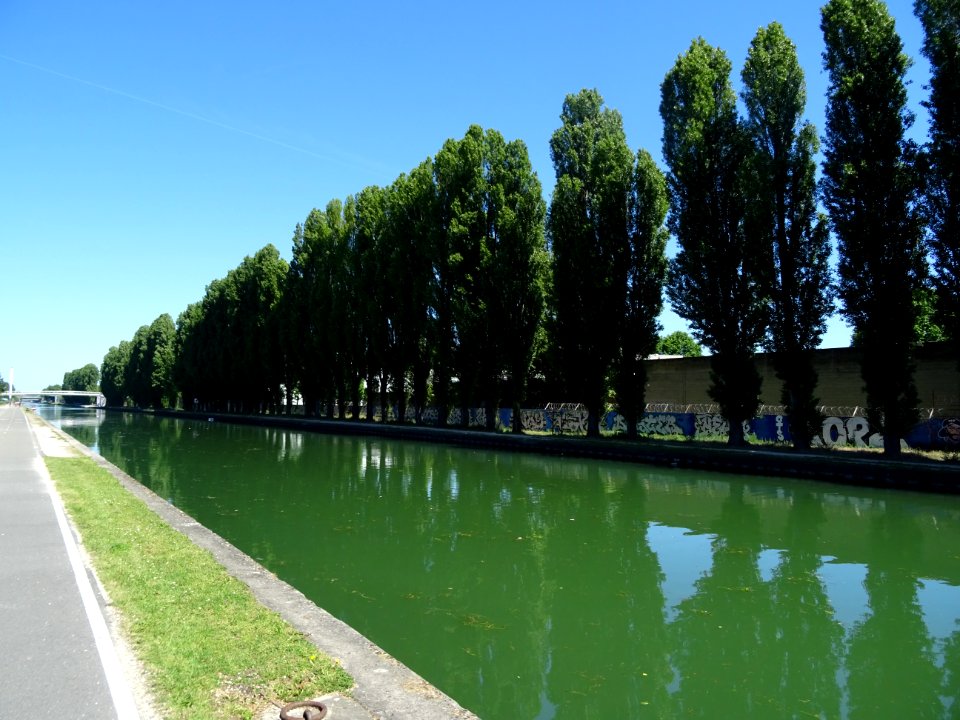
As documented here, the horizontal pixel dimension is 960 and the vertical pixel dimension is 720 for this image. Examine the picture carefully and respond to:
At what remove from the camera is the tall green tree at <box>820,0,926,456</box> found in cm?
2100

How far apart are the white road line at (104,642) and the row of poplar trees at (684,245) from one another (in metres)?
21.8

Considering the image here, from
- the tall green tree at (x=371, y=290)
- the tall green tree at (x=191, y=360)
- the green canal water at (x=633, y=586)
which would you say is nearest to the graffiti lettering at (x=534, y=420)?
the tall green tree at (x=371, y=290)

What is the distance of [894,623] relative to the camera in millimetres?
6949

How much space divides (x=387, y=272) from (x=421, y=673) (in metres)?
37.2

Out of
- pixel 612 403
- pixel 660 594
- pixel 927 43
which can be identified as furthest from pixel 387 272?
pixel 660 594

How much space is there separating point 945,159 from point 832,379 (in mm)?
9829

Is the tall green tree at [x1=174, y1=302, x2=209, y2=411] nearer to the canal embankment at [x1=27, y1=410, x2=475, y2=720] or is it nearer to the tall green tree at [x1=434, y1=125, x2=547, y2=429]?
the tall green tree at [x1=434, y1=125, x2=547, y2=429]

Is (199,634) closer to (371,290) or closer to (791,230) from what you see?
(791,230)

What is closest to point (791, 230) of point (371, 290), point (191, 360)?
point (371, 290)

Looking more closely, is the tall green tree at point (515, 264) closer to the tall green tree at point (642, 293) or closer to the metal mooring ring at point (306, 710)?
the tall green tree at point (642, 293)

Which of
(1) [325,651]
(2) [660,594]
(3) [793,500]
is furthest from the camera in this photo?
(3) [793,500]

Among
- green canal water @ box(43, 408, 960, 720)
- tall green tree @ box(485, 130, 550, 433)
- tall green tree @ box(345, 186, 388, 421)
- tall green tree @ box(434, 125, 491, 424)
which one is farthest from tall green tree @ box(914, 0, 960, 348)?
tall green tree @ box(345, 186, 388, 421)

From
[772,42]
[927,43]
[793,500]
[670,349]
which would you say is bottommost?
[793,500]

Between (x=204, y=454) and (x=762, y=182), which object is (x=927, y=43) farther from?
(x=204, y=454)
